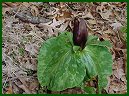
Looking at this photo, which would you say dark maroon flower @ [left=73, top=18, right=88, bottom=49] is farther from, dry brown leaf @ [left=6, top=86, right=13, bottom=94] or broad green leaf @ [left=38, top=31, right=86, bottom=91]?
dry brown leaf @ [left=6, top=86, right=13, bottom=94]

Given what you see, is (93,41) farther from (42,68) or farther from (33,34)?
(33,34)

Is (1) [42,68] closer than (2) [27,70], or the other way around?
(1) [42,68]

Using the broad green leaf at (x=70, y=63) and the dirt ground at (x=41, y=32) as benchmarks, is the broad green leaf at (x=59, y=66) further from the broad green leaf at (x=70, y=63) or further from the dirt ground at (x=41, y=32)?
the dirt ground at (x=41, y=32)

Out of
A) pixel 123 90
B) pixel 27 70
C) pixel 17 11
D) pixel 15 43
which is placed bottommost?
pixel 123 90

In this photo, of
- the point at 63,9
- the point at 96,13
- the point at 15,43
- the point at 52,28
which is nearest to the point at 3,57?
the point at 15,43

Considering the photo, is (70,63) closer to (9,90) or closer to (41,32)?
(9,90)
